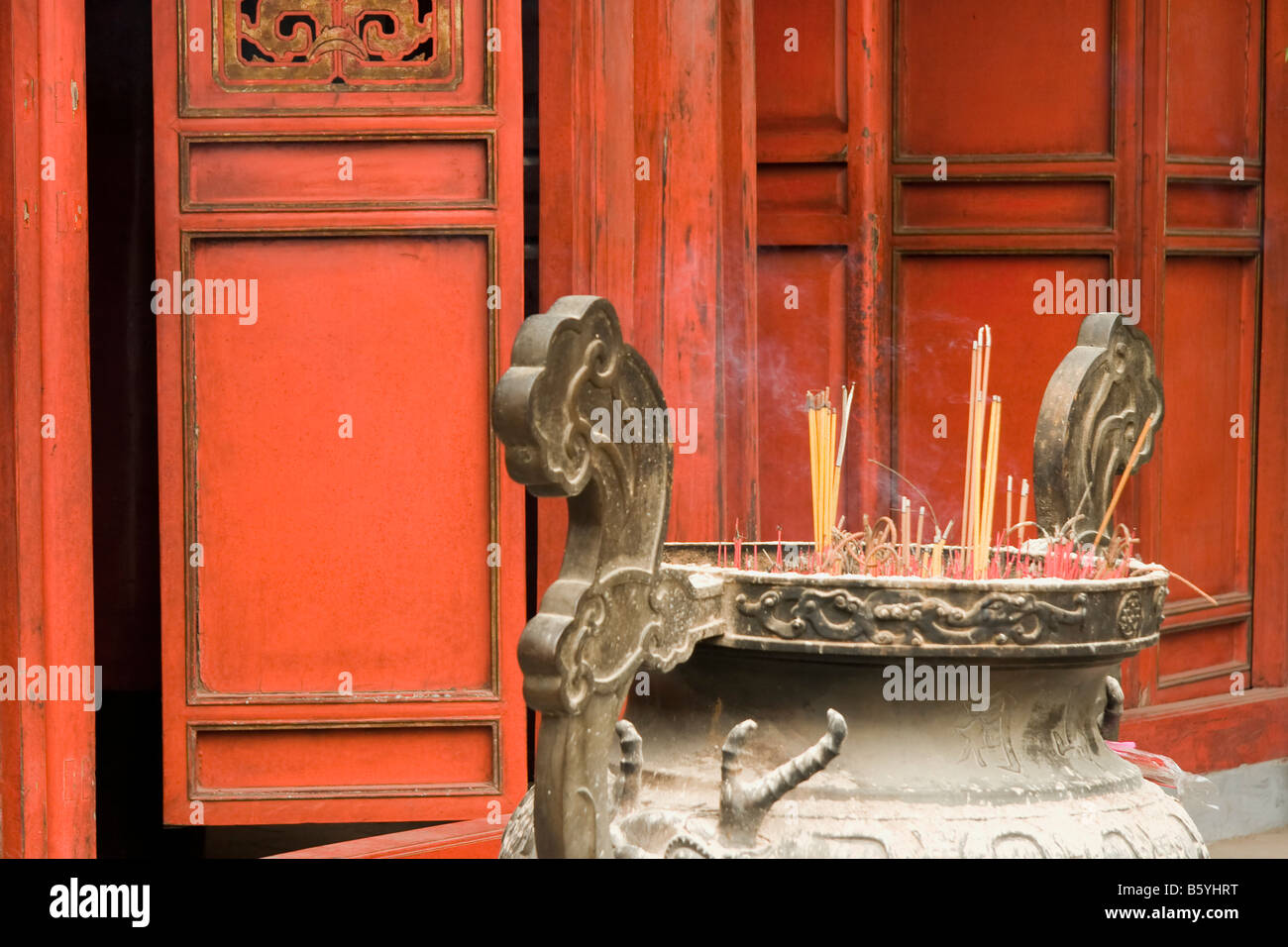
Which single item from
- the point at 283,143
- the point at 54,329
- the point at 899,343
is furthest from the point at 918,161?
the point at 54,329

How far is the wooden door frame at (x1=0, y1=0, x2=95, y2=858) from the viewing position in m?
2.43

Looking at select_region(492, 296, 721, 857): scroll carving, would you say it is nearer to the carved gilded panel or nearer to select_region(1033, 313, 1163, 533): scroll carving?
select_region(1033, 313, 1163, 533): scroll carving

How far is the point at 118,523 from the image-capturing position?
425 centimetres

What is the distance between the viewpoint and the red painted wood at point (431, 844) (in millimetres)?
2715

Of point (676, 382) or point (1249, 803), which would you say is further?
point (1249, 803)

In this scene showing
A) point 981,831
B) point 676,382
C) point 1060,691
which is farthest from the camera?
point 676,382

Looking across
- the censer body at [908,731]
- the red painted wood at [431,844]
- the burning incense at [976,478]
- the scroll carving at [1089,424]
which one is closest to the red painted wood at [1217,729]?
the red painted wood at [431,844]

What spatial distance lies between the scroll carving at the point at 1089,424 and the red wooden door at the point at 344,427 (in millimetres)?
1137

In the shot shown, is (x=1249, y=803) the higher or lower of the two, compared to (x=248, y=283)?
lower

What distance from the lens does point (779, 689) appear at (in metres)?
1.51

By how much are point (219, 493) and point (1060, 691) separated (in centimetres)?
177

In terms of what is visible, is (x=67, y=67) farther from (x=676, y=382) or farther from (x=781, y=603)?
(x=781, y=603)

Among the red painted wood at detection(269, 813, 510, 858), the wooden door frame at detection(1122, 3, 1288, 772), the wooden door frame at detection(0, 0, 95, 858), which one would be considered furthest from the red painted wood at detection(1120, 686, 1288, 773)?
the wooden door frame at detection(0, 0, 95, 858)

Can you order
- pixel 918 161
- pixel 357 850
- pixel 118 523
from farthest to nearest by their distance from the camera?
1. pixel 118 523
2. pixel 918 161
3. pixel 357 850
